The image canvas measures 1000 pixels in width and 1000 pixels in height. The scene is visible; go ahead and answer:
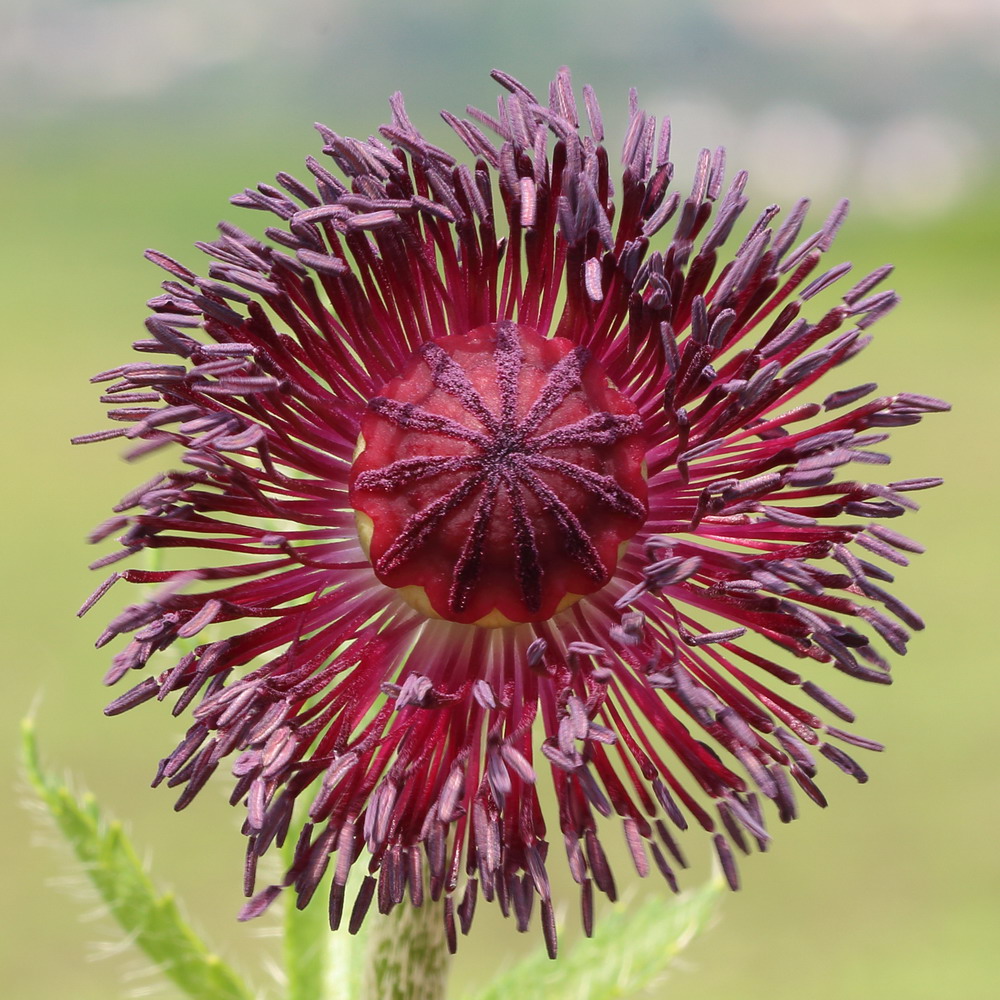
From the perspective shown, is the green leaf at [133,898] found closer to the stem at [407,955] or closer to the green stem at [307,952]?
the green stem at [307,952]

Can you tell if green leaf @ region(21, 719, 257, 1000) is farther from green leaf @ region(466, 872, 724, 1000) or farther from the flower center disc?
the flower center disc

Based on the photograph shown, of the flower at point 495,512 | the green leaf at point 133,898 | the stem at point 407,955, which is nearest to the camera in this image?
the flower at point 495,512

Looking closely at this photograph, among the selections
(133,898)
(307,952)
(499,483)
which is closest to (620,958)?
(307,952)

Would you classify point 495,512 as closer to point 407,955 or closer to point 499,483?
point 499,483

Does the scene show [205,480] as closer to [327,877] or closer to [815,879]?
[327,877]

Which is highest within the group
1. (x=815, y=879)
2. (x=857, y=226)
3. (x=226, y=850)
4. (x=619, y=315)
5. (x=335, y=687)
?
(x=857, y=226)

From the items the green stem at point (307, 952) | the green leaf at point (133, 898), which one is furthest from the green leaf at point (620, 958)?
the green leaf at point (133, 898)

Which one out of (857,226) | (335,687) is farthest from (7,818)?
(857,226)
